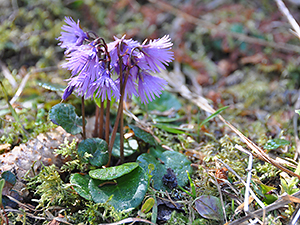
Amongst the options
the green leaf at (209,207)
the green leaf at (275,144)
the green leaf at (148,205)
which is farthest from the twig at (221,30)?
the green leaf at (148,205)

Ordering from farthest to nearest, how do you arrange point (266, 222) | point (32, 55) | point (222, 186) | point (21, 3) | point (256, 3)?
point (256, 3) → point (21, 3) → point (32, 55) → point (222, 186) → point (266, 222)

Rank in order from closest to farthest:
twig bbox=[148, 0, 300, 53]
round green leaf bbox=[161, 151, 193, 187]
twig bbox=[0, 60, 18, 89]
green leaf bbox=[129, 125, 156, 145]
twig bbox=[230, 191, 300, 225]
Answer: twig bbox=[230, 191, 300, 225] < round green leaf bbox=[161, 151, 193, 187] < green leaf bbox=[129, 125, 156, 145] < twig bbox=[0, 60, 18, 89] < twig bbox=[148, 0, 300, 53]

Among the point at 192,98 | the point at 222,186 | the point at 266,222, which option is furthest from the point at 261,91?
the point at 266,222

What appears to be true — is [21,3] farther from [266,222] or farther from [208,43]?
[266,222]

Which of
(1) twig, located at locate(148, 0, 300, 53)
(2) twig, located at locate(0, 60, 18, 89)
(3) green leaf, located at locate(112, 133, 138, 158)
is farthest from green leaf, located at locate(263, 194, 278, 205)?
(1) twig, located at locate(148, 0, 300, 53)

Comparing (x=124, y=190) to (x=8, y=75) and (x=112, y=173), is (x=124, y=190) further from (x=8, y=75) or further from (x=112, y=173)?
(x=8, y=75)

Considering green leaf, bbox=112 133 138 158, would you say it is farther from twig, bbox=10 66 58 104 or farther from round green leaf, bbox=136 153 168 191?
twig, bbox=10 66 58 104

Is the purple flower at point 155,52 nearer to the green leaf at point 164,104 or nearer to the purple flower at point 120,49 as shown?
the purple flower at point 120,49
